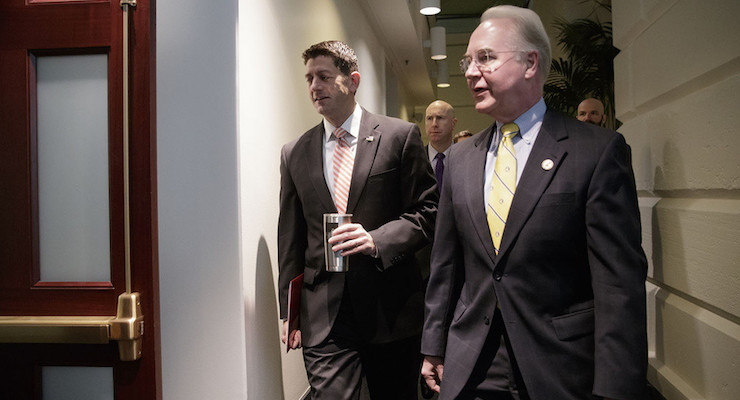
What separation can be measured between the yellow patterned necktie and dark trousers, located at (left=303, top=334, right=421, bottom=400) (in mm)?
918

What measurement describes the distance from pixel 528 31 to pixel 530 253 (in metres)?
0.65

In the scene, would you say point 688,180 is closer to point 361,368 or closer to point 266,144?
point 361,368

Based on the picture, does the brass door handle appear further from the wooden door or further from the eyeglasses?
the eyeglasses

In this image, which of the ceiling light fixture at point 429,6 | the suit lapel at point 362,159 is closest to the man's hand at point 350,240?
the suit lapel at point 362,159

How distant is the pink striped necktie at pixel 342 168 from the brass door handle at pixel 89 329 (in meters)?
0.89

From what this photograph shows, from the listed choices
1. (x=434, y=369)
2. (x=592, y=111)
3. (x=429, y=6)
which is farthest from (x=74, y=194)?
(x=429, y=6)

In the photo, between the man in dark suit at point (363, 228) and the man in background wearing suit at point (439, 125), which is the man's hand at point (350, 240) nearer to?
the man in dark suit at point (363, 228)

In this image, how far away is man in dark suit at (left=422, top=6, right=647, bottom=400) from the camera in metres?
1.32

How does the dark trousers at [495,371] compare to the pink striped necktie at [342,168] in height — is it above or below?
below

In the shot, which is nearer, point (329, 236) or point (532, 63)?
point (532, 63)

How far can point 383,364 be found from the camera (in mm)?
2283

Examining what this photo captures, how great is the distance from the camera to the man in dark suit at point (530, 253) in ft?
4.33

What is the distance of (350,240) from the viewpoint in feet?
6.40

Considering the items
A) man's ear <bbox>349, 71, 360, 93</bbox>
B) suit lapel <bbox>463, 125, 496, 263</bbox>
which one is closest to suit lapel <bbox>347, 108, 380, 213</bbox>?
man's ear <bbox>349, 71, 360, 93</bbox>
